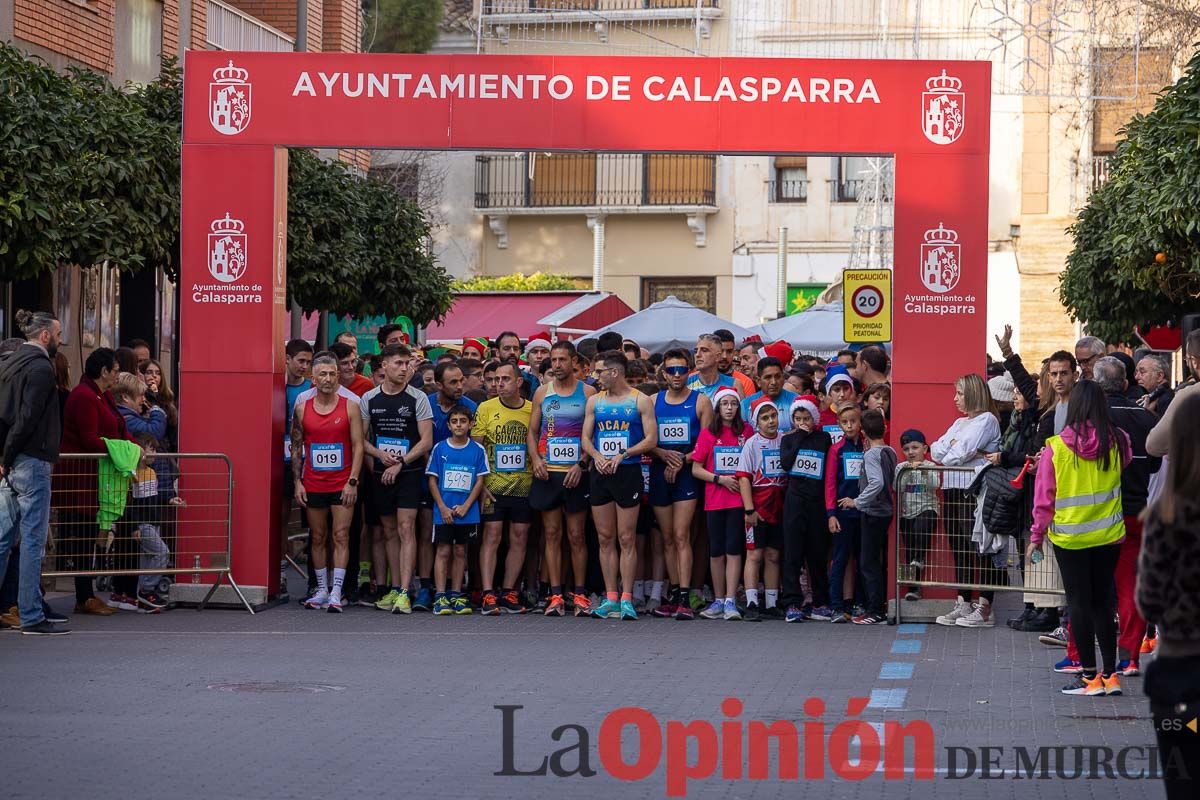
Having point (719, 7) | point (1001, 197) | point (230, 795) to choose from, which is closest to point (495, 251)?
point (719, 7)

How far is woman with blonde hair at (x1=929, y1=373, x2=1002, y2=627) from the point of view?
1391 cm

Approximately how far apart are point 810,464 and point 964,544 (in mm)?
1303

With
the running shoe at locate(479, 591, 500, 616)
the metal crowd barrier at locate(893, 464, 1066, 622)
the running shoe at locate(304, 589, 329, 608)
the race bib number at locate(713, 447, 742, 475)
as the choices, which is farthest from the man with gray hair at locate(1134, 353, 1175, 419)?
the running shoe at locate(304, 589, 329, 608)

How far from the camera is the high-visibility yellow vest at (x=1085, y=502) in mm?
10391

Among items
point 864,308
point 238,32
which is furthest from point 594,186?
point 864,308

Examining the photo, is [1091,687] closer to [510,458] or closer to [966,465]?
[966,465]

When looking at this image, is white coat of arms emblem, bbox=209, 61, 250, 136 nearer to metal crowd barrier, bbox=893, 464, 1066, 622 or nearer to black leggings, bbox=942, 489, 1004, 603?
metal crowd barrier, bbox=893, 464, 1066, 622

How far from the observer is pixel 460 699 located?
10.2 m

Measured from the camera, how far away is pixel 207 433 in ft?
48.6

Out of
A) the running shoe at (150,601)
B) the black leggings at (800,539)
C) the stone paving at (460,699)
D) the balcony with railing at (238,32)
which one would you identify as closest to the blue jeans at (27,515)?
the stone paving at (460,699)

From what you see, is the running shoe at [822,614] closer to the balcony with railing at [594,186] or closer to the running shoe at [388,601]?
the running shoe at [388,601]

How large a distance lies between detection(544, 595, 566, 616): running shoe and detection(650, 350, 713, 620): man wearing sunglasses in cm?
75

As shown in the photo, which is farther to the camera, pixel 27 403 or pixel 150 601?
pixel 150 601

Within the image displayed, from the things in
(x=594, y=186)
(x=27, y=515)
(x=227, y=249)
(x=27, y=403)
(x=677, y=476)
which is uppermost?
(x=594, y=186)
